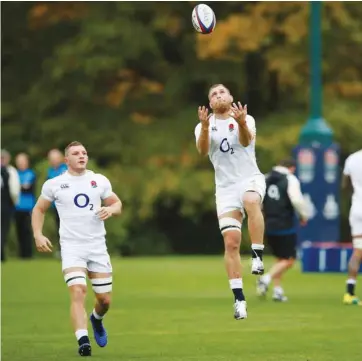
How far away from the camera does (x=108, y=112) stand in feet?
144

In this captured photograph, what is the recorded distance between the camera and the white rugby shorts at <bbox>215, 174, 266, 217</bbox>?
1603 centimetres

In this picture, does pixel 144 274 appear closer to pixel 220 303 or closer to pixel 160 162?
pixel 220 303

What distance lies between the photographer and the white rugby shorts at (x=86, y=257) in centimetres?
1512

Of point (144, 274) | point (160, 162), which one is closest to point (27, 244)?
point (144, 274)

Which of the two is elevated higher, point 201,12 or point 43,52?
point 43,52

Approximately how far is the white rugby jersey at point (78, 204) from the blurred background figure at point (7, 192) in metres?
14.4

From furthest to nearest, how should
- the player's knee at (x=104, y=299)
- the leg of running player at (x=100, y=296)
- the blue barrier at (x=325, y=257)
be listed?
the blue barrier at (x=325, y=257), the player's knee at (x=104, y=299), the leg of running player at (x=100, y=296)

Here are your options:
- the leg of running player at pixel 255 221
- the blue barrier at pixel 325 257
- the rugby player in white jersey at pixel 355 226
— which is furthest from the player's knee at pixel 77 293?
the blue barrier at pixel 325 257

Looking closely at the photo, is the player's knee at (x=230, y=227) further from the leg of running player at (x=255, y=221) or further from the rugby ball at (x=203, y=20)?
the rugby ball at (x=203, y=20)

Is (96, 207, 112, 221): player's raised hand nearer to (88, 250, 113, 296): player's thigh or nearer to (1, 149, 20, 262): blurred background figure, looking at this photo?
(88, 250, 113, 296): player's thigh

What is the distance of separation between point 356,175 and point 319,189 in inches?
411

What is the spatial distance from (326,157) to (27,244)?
677cm

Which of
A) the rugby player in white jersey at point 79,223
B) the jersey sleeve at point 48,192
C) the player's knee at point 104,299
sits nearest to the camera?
the rugby player in white jersey at point 79,223

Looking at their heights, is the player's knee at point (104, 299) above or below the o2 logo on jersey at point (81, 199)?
below
